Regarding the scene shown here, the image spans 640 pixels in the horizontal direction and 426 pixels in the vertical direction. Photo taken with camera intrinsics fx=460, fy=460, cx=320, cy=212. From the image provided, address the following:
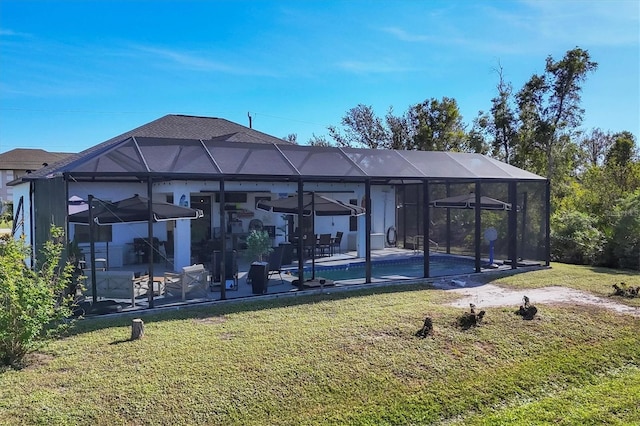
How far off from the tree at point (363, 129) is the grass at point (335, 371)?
24.1m

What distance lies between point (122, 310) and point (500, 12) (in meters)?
12.7

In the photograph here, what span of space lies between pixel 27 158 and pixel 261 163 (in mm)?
40040

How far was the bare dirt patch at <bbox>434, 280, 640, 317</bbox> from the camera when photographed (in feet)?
28.1

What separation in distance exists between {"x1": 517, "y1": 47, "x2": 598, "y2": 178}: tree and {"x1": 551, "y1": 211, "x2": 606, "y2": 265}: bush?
23.6 ft

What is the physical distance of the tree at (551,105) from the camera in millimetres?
21156

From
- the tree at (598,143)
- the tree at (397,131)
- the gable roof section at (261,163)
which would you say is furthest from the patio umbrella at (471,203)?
the tree at (598,143)

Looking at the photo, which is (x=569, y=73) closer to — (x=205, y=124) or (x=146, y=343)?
(x=205, y=124)

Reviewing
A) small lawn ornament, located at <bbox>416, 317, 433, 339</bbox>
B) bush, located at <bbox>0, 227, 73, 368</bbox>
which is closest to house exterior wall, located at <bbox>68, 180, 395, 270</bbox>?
bush, located at <bbox>0, 227, 73, 368</bbox>

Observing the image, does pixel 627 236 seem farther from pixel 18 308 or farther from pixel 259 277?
pixel 18 308

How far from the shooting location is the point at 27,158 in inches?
1617

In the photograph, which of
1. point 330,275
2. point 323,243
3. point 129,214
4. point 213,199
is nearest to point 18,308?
point 129,214

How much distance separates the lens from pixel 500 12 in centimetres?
1338

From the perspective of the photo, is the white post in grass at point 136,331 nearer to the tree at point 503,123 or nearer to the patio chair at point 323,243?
the patio chair at point 323,243

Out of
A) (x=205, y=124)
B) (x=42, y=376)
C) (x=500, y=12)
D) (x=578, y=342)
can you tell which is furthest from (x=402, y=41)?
(x=42, y=376)
